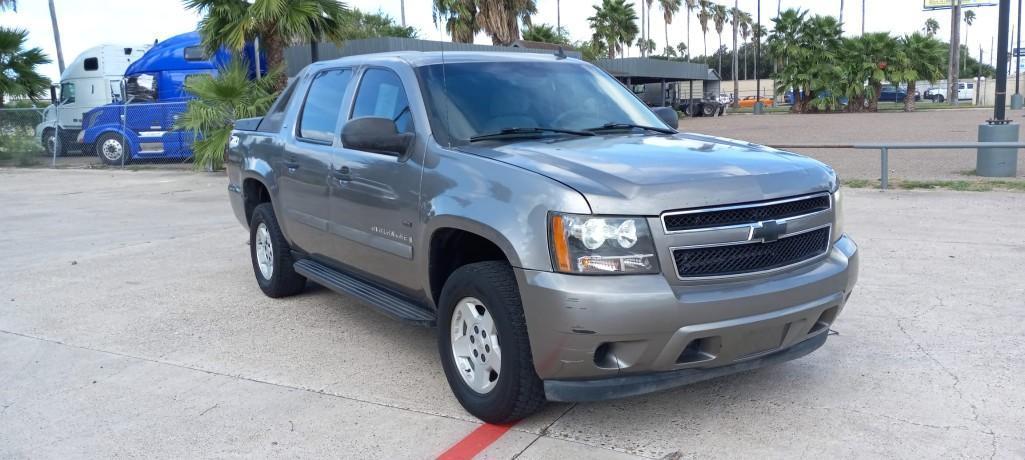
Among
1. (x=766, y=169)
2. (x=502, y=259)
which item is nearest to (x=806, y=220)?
(x=766, y=169)

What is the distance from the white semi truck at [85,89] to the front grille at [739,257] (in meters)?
23.3

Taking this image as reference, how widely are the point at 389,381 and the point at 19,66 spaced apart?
23.0 m

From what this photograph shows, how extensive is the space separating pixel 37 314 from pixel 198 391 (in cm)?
255

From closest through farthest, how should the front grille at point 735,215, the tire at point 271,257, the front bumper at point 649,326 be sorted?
1. the front bumper at point 649,326
2. the front grille at point 735,215
3. the tire at point 271,257

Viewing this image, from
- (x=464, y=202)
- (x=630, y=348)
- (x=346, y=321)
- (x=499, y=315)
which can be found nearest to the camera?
(x=630, y=348)

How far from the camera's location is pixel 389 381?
4.80m

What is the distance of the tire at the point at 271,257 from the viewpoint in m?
6.42

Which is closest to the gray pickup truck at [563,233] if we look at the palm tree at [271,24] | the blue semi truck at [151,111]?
the palm tree at [271,24]

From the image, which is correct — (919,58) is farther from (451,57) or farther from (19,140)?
(451,57)

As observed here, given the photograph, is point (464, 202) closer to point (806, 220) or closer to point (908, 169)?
point (806, 220)

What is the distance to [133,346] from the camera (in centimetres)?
558

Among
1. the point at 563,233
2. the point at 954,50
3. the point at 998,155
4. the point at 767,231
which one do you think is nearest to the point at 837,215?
the point at 767,231

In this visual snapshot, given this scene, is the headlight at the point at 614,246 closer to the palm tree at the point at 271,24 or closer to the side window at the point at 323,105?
the side window at the point at 323,105

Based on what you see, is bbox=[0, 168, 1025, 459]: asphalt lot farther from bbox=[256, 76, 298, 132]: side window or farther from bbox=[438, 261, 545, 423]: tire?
bbox=[256, 76, 298, 132]: side window
